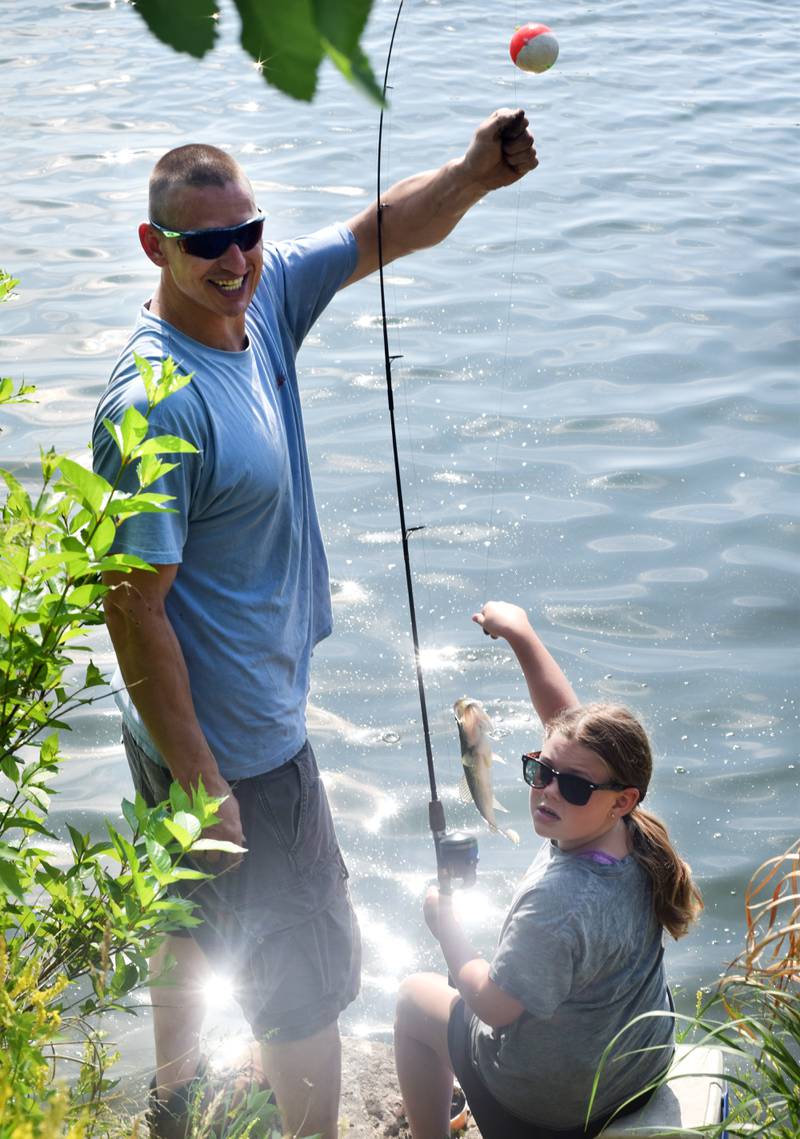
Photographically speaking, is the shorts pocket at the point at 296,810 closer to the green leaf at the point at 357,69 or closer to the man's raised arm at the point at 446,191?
the man's raised arm at the point at 446,191

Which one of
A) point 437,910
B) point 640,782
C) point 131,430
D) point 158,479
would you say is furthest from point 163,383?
point 437,910

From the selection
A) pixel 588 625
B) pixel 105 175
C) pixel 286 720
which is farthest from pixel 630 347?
pixel 286 720

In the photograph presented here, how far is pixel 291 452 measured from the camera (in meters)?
2.92

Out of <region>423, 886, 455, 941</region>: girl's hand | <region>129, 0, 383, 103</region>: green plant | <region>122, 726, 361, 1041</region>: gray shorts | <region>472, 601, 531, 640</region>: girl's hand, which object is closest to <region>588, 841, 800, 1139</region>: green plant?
<region>423, 886, 455, 941</region>: girl's hand

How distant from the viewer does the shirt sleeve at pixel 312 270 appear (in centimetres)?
310

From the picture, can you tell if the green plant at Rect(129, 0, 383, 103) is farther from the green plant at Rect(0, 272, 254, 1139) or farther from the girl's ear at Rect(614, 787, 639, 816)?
the girl's ear at Rect(614, 787, 639, 816)

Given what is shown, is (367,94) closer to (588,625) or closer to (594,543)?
(588,625)

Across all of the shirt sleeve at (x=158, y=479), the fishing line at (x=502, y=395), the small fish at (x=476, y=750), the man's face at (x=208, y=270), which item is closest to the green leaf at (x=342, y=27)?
the shirt sleeve at (x=158, y=479)

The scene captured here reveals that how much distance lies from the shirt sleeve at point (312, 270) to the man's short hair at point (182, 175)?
42 centimetres

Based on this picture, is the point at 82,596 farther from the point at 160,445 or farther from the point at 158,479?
the point at 158,479

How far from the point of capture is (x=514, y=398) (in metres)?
6.98

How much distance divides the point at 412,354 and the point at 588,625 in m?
2.40

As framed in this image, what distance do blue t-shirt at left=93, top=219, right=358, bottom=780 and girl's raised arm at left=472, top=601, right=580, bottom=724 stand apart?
407 mm

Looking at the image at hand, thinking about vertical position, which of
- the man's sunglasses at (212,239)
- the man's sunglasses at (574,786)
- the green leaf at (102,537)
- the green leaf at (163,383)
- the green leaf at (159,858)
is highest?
the green leaf at (163,383)
